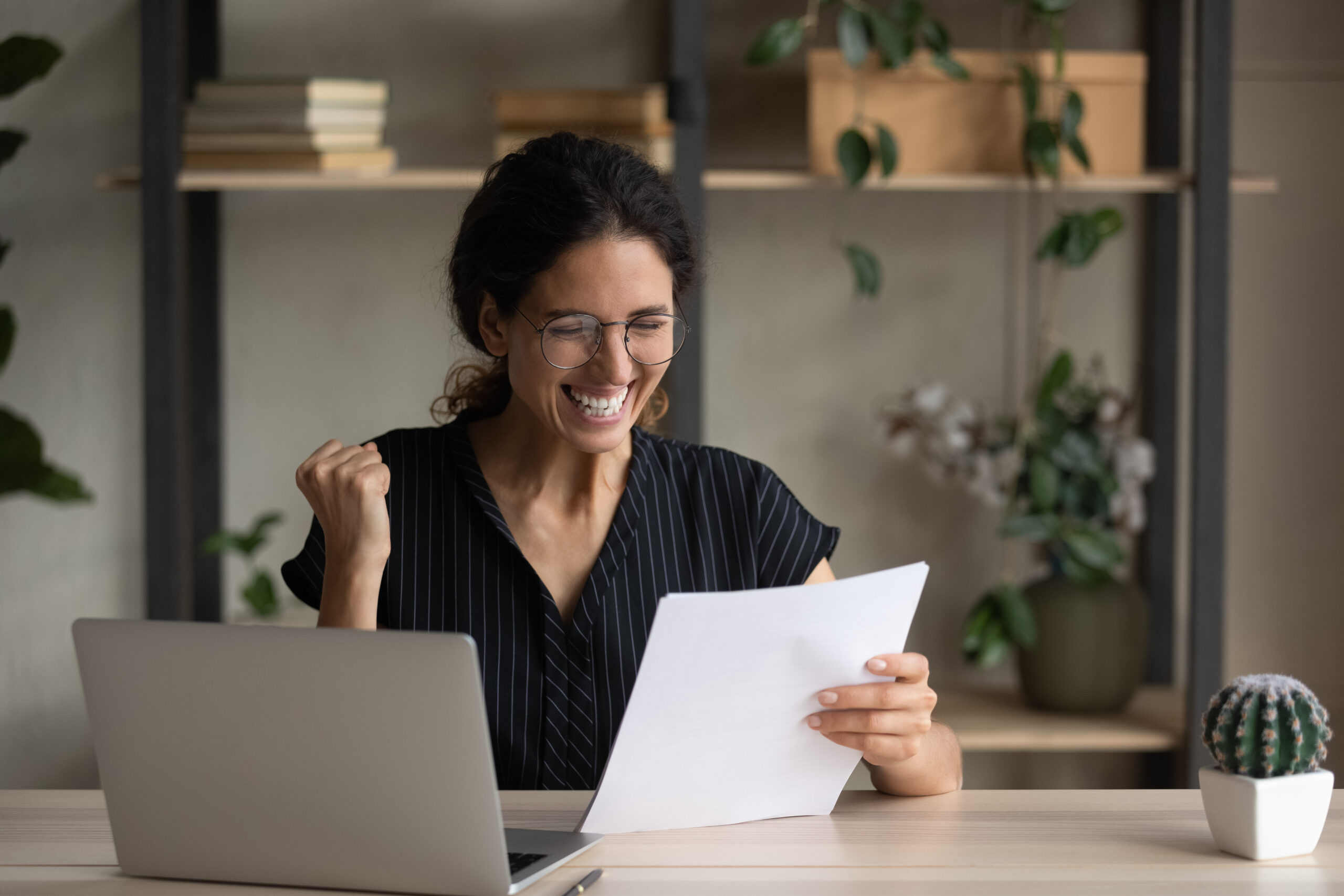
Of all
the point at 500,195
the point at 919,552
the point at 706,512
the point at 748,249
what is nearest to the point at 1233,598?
the point at 919,552

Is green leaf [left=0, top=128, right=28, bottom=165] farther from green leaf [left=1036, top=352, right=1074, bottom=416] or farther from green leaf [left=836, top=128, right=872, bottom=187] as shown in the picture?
green leaf [left=1036, top=352, right=1074, bottom=416]

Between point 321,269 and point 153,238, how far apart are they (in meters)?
0.44

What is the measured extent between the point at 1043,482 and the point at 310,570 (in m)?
1.38

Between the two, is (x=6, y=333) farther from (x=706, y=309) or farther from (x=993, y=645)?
(x=993, y=645)

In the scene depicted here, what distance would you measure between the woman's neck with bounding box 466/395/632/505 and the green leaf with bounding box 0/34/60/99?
1.17m

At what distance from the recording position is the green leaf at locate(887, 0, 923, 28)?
212 centimetres

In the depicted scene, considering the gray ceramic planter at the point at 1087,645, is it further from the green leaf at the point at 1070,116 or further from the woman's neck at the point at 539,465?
the woman's neck at the point at 539,465

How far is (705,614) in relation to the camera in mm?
953

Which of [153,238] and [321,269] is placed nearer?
[153,238]

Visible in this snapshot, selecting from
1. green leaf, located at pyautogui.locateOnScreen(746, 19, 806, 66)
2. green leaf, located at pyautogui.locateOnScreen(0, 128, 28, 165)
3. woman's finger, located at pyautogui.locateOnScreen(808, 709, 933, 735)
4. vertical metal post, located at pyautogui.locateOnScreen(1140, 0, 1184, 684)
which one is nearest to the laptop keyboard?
woman's finger, located at pyautogui.locateOnScreen(808, 709, 933, 735)

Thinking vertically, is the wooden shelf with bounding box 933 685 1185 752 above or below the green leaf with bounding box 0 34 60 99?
below

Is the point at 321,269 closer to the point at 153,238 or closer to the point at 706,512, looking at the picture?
the point at 153,238

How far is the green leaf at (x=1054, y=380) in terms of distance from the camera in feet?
7.31

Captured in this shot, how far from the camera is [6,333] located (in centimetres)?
207
